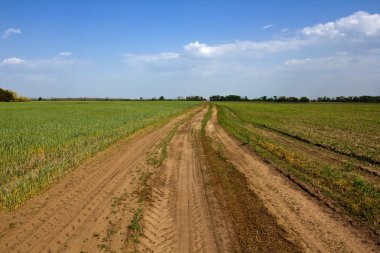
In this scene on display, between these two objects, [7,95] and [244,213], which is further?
[7,95]

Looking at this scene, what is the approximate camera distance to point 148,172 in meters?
12.0

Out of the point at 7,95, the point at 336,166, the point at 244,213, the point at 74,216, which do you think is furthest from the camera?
the point at 7,95

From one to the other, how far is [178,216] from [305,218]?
9.82 feet

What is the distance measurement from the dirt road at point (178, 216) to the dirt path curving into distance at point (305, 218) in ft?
0.07

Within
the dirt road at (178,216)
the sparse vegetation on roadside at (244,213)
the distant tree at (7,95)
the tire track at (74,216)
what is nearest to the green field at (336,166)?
the dirt road at (178,216)

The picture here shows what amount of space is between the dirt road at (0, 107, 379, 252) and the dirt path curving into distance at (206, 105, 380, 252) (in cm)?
2

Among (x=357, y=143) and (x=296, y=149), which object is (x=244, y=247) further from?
(x=357, y=143)

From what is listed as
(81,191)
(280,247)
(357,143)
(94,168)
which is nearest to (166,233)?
(280,247)

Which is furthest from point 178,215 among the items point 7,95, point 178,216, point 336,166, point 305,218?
point 7,95

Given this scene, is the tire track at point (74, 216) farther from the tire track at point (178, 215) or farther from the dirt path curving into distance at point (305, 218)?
the dirt path curving into distance at point (305, 218)

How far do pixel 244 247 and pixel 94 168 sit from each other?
789cm

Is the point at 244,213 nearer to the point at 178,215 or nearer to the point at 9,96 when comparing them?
the point at 178,215

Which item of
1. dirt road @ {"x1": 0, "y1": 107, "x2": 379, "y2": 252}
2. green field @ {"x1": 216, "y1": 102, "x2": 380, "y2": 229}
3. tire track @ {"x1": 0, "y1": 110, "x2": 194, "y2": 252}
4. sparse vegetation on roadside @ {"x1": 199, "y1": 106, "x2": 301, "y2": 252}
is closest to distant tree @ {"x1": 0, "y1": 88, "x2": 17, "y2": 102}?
green field @ {"x1": 216, "y1": 102, "x2": 380, "y2": 229}

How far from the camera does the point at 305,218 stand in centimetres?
788
